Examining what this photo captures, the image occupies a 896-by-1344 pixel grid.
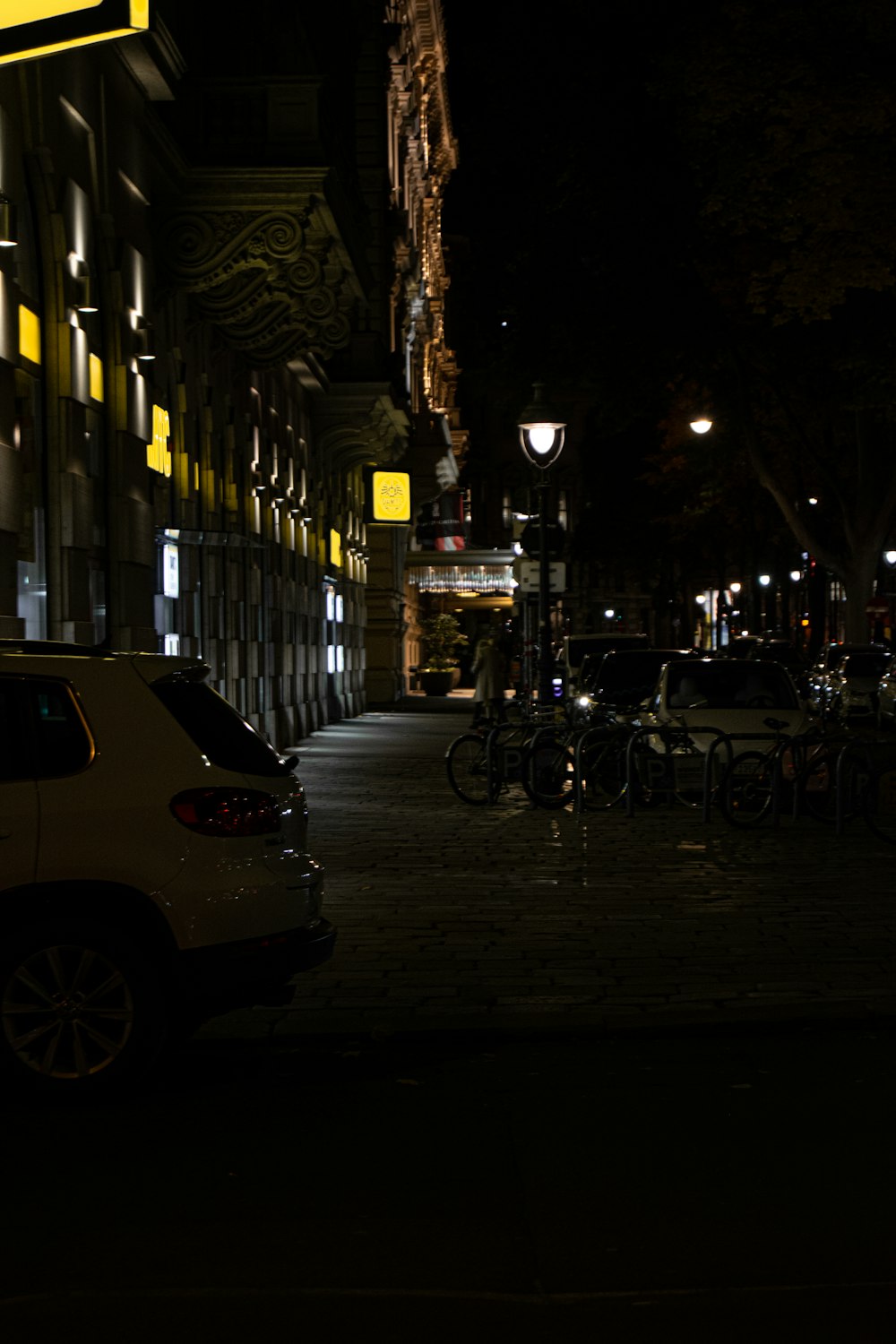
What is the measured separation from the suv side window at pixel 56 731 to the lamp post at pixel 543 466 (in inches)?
610

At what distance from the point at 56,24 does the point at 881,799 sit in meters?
9.75

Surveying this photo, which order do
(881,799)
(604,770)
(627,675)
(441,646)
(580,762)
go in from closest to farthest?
(881,799) → (580,762) → (604,770) → (627,675) → (441,646)

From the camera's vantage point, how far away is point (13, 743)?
22.8 feet

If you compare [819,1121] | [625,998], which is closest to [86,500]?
[625,998]

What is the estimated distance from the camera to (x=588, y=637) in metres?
37.6

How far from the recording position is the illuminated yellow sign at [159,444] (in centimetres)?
1881

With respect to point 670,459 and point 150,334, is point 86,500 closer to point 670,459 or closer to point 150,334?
point 150,334

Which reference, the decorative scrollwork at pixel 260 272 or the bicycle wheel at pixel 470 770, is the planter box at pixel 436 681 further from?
the bicycle wheel at pixel 470 770

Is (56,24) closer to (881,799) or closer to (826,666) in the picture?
(881,799)

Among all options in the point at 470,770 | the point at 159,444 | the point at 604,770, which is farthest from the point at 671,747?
the point at 159,444

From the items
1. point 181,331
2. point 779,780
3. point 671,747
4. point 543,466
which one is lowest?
point 779,780

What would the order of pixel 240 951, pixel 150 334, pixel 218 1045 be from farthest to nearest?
pixel 150 334
pixel 218 1045
pixel 240 951

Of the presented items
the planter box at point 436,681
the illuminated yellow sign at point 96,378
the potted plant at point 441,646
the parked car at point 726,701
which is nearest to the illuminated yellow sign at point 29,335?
the illuminated yellow sign at point 96,378

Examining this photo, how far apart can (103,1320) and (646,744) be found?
13.9 meters
